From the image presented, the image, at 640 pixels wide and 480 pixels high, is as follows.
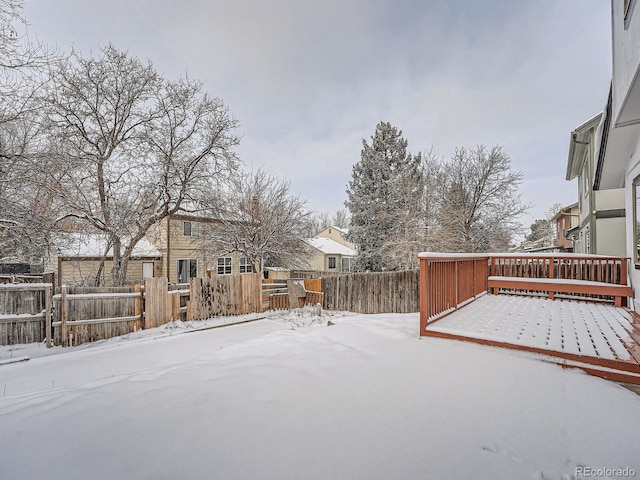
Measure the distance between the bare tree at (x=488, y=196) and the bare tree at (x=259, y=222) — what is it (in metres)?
9.37

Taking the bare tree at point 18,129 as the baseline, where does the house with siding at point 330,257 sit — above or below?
below

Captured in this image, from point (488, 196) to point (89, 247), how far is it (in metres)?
23.0

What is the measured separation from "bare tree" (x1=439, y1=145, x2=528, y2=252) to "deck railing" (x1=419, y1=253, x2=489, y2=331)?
13.0 m

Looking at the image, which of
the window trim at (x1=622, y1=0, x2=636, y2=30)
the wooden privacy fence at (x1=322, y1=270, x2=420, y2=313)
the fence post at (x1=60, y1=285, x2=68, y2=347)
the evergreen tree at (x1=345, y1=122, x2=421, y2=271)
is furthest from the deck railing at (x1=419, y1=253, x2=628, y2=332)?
the evergreen tree at (x1=345, y1=122, x2=421, y2=271)

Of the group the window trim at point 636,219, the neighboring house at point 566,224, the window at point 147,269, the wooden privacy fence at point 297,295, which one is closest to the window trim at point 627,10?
the window trim at point 636,219

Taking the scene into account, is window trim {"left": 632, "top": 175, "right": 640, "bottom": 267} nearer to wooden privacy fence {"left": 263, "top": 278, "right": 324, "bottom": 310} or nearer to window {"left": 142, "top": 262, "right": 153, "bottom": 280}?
wooden privacy fence {"left": 263, "top": 278, "right": 324, "bottom": 310}

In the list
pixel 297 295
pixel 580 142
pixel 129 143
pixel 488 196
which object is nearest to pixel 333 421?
pixel 297 295

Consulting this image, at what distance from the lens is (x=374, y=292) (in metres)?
9.69

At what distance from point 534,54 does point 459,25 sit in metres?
2.83

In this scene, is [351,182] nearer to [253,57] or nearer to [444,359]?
[253,57]

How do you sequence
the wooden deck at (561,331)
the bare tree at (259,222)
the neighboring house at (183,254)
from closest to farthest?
the wooden deck at (561,331) → the bare tree at (259,222) → the neighboring house at (183,254)

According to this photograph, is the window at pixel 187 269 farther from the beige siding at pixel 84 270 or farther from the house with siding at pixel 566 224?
the house with siding at pixel 566 224

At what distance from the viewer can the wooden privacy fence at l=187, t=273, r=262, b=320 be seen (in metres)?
7.89

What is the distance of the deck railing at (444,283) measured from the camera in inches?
146
